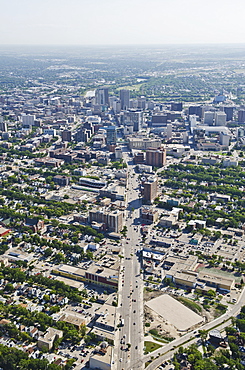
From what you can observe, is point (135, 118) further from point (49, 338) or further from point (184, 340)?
point (49, 338)

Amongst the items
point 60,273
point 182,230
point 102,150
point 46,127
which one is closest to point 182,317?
point 60,273

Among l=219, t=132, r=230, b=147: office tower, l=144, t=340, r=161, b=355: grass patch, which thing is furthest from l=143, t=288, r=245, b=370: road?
l=219, t=132, r=230, b=147: office tower

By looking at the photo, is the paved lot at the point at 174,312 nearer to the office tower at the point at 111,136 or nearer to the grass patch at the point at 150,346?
the grass patch at the point at 150,346

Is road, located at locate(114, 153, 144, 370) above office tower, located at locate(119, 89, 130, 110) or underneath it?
underneath

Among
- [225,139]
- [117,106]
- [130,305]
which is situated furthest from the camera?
[117,106]

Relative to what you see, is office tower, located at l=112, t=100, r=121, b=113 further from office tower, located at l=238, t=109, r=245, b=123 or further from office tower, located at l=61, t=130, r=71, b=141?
office tower, located at l=238, t=109, r=245, b=123

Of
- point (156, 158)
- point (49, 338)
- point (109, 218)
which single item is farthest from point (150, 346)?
point (156, 158)

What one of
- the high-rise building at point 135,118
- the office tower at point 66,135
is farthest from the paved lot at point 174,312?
the high-rise building at point 135,118

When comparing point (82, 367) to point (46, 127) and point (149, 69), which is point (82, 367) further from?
point (149, 69)
